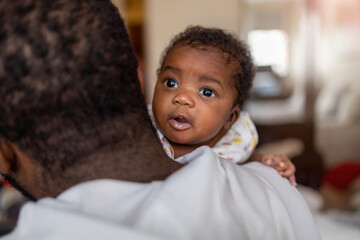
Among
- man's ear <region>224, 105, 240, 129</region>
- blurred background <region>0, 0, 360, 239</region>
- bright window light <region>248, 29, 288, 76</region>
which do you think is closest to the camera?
man's ear <region>224, 105, 240, 129</region>

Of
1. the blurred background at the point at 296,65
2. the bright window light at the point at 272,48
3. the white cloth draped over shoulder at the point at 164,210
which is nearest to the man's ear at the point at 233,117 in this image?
the white cloth draped over shoulder at the point at 164,210

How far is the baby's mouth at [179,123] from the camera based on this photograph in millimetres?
1038

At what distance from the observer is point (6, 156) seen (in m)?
0.65

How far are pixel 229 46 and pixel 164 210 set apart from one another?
2.17ft

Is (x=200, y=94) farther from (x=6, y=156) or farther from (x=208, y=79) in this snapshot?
(x=6, y=156)

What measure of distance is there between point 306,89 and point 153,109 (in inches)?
141

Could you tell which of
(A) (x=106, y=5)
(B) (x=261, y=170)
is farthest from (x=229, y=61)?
(A) (x=106, y=5)

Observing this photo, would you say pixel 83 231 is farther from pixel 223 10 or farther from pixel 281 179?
pixel 223 10

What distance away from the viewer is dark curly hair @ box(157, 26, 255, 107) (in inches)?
43.1

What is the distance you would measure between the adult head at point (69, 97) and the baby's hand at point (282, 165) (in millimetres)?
455

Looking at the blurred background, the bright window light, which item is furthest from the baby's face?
the bright window light

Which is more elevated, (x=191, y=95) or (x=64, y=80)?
(x=64, y=80)

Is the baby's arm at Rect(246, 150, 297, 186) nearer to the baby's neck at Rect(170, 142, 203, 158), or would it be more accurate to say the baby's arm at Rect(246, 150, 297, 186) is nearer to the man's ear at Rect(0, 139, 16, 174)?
the baby's neck at Rect(170, 142, 203, 158)

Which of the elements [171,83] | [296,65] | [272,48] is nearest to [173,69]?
[171,83]
